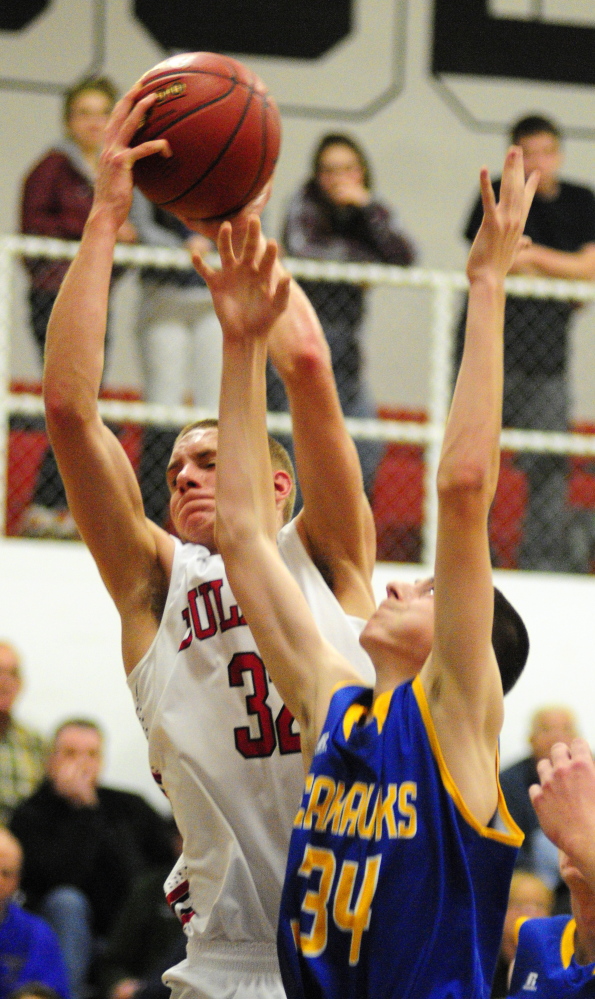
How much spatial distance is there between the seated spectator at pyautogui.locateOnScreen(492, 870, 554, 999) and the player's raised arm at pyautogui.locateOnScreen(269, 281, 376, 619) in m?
2.42

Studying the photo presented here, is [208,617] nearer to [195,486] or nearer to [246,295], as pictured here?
[195,486]

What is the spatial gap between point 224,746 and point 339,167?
4.13m

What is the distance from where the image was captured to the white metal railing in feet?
21.3

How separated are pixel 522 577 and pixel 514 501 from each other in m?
0.96

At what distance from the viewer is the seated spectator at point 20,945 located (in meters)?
5.06

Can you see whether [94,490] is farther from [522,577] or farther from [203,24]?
[203,24]

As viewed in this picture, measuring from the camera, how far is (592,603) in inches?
268

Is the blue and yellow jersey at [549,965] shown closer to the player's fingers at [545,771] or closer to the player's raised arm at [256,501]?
the player's fingers at [545,771]

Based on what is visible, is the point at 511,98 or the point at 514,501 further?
the point at 511,98

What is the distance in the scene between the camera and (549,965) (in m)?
3.47

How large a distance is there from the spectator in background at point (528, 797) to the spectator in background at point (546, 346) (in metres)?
1.07

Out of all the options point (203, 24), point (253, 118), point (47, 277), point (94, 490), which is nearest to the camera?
point (94, 490)

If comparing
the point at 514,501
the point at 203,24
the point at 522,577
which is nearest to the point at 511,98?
the point at 203,24

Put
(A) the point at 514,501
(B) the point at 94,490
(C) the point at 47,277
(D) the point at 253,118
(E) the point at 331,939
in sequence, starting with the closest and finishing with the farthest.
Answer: (E) the point at 331,939, (B) the point at 94,490, (D) the point at 253,118, (C) the point at 47,277, (A) the point at 514,501
